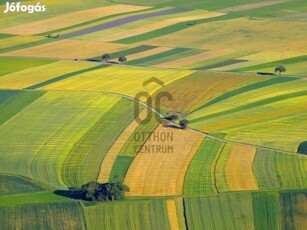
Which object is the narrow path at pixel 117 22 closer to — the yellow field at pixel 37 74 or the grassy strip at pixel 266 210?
the yellow field at pixel 37 74

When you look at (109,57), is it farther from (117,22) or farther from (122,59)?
(117,22)

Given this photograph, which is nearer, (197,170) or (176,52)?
(197,170)

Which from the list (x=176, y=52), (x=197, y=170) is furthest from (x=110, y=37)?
(x=197, y=170)

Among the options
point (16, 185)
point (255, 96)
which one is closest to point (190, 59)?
point (255, 96)

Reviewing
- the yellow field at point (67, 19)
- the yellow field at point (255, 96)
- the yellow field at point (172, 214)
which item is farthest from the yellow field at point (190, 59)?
the yellow field at point (172, 214)

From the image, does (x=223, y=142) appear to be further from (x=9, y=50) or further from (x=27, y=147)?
(x=9, y=50)

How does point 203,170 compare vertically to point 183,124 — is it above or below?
below
